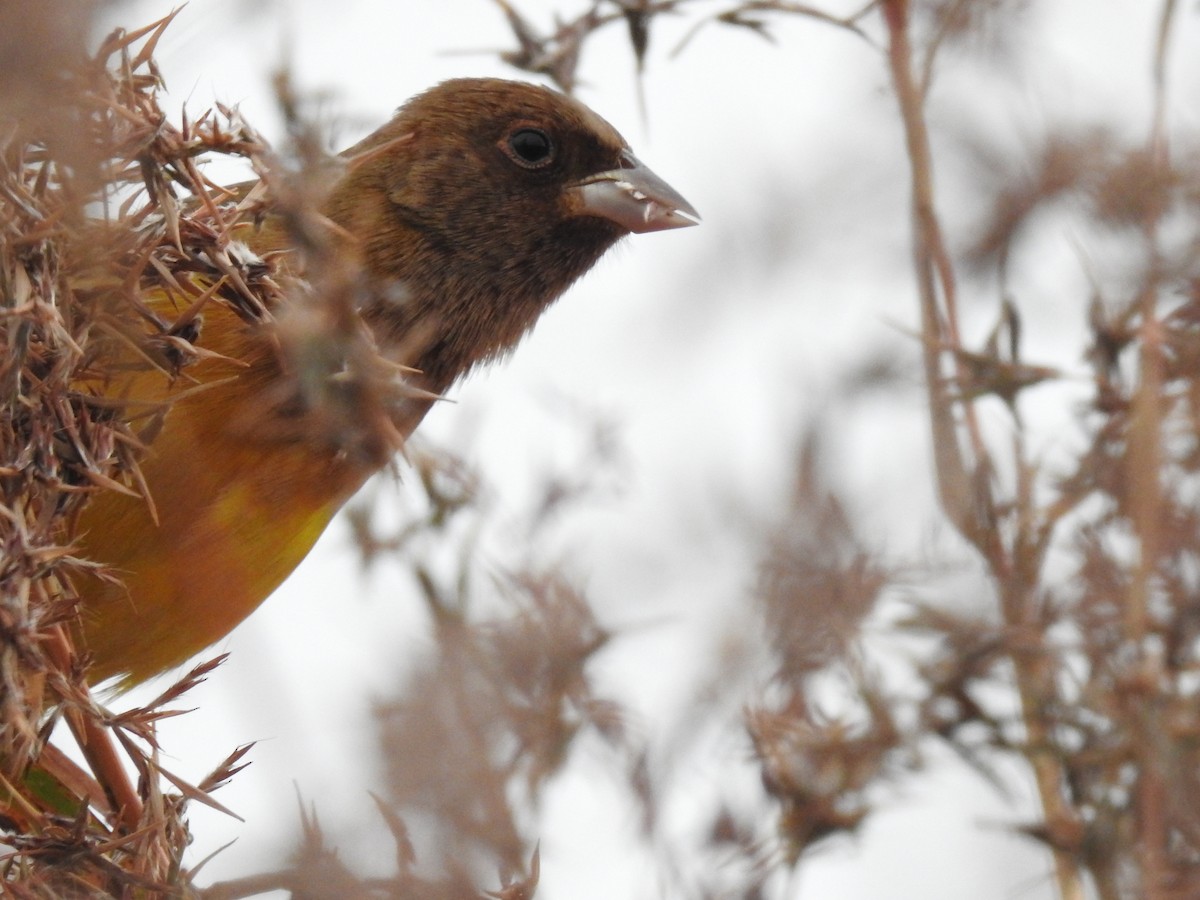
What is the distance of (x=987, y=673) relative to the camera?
10.5 ft

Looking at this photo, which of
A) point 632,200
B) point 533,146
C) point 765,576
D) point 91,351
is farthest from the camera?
point 533,146

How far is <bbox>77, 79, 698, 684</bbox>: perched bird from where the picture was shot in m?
3.72

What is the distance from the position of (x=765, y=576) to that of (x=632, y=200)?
142 cm

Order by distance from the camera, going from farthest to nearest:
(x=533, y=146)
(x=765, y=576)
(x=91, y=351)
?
(x=533, y=146), (x=765, y=576), (x=91, y=351)

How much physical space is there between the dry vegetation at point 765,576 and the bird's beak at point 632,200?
88 centimetres

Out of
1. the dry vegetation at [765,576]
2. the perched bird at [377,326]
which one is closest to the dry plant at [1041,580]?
the dry vegetation at [765,576]

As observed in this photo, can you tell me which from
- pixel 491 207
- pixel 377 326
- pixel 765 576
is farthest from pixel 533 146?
pixel 765 576

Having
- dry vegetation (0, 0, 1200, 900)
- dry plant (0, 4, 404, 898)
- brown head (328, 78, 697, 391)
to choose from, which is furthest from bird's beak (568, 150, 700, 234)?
dry plant (0, 4, 404, 898)

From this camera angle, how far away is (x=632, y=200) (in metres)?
4.73

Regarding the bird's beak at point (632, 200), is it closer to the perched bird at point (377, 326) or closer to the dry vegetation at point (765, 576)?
the perched bird at point (377, 326)

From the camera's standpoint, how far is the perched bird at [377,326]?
3.72m

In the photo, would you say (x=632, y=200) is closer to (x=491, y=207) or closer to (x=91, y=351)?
(x=491, y=207)

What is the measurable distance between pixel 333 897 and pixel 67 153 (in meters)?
1.04

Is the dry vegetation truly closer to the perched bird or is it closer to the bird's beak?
the perched bird
